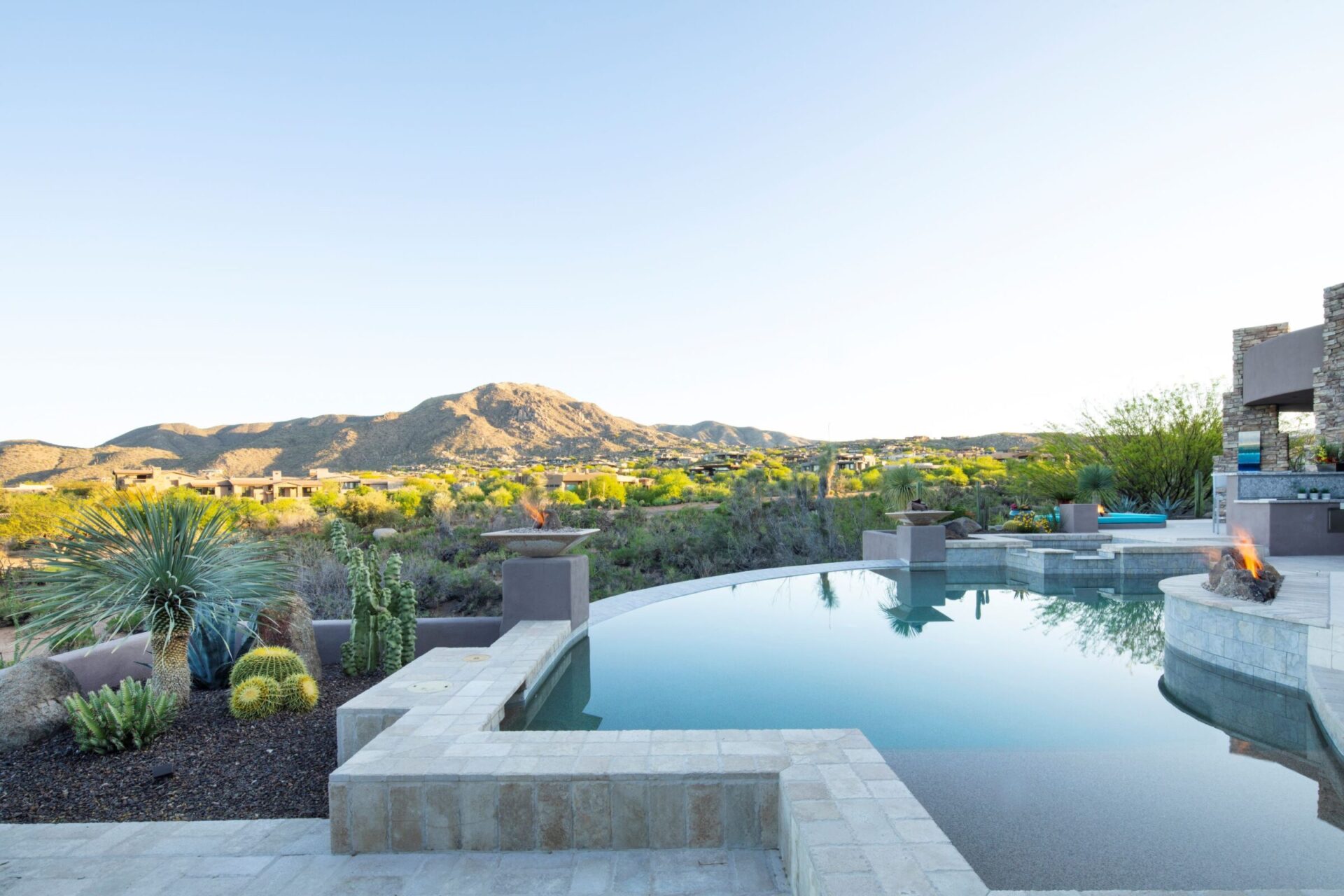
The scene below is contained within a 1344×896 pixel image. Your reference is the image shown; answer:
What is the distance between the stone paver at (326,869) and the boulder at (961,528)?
9593 millimetres

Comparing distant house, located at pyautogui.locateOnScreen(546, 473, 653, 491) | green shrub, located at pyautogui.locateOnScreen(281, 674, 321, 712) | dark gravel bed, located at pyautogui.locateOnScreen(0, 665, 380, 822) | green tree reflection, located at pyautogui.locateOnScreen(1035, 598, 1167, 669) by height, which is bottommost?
green tree reflection, located at pyautogui.locateOnScreen(1035, 598, 1167, 669)

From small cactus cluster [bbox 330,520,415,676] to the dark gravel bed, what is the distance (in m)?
0.83

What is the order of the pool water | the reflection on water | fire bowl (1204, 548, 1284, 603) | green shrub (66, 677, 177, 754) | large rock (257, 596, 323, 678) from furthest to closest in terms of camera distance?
fire bowl (1204, 548, 1284, 603) → large rock (257, 596, 323, 678) → green shrub (66, 677, 177, 754) → the reflection on water → the pool water

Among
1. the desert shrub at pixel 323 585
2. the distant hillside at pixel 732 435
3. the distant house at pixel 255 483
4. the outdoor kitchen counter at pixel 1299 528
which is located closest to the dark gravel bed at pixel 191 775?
the desert shrub at pixel 323 585

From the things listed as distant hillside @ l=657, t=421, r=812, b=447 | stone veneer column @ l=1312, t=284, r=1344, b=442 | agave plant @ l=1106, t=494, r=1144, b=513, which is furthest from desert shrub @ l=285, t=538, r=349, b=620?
distant hillside @ l=657, t=421, r=812, b=447

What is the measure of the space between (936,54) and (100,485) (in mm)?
25147

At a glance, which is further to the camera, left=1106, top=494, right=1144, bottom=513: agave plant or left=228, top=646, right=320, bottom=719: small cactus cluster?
left=1106, top=494, right=1144, bottom=513: agave plant

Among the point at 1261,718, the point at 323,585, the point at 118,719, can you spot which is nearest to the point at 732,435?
the point at 323,585

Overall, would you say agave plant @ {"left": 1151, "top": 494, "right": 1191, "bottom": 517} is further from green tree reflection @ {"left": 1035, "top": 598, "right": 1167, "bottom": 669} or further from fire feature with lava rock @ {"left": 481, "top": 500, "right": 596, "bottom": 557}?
fire feature with lava rock @ {"left": 481, "top": 500, "right": 596, "bottom": 557}

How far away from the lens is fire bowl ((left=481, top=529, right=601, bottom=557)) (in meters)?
6.05

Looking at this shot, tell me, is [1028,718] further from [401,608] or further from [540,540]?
[401,608]

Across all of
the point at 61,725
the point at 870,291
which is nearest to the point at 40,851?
the point at 61,725

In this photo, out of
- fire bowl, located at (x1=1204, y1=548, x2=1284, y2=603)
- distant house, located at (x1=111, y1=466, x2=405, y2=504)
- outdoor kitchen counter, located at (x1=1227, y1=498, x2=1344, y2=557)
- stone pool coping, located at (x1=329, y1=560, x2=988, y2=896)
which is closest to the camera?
stone pool coping, located at (x1=329, y1=560, x2=988, y2=896)

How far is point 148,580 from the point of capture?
425cm
